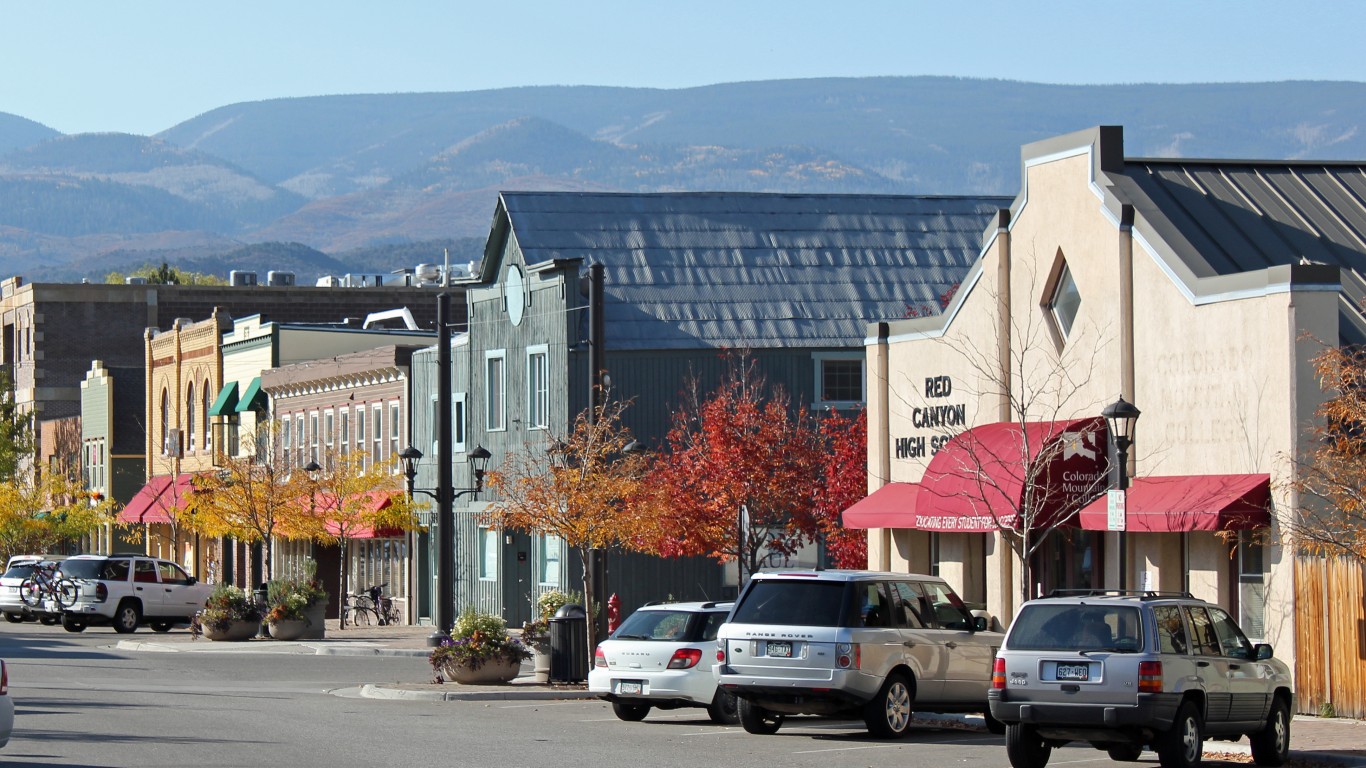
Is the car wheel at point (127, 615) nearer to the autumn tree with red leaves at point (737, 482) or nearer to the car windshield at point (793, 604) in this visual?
the autumn tree with red leaves at point (737, 482)

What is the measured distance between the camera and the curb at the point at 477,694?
27281 millimetres

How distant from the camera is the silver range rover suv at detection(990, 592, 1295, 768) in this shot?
17469 mm

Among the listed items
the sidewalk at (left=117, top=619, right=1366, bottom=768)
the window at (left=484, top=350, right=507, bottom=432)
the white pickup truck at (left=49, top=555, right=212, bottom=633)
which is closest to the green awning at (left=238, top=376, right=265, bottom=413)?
the sidewalk at (left=117, top=619, right=1366, bottom=768)

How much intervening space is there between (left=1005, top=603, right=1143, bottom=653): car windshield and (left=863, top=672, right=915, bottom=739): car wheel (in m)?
2.97

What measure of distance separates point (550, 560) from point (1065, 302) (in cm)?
2005

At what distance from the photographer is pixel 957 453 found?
28219 millimetres

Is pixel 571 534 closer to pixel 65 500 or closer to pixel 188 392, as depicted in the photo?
pixel 188 392

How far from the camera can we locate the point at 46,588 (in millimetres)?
48969


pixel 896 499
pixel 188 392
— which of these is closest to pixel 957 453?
pixel 896 499

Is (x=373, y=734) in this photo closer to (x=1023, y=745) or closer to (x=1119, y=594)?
(x=1023, y=745)

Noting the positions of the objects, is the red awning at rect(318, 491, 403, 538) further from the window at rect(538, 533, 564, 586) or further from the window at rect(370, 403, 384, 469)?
the window at rect(538, 533, 564, 586)

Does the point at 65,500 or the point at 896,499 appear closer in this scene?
the point at 896,499

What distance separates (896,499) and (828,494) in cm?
652

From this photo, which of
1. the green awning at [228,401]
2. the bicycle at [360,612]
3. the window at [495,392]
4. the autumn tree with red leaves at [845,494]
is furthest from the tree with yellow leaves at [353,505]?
the autumn tree with red leaves at [845,494]
